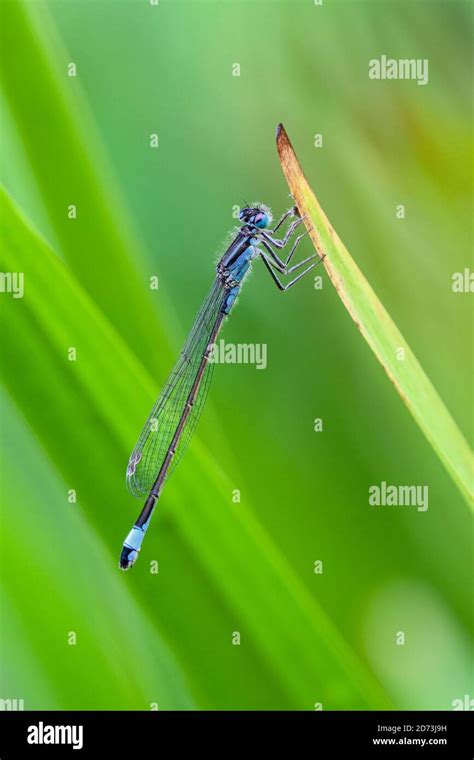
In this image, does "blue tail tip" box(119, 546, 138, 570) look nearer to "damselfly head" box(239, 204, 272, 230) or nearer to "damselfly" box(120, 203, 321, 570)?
"damselfly" box(120, 203, 321, 570)

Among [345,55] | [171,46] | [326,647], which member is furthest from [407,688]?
[171,46]

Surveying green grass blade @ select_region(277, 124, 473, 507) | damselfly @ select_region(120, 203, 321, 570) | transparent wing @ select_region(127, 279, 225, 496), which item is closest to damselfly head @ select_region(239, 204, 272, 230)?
damselfly @ select_region(120, 203, 321, 570)

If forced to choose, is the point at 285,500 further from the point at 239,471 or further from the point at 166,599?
the point at 166,599

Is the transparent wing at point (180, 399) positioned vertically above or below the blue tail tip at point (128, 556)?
above
